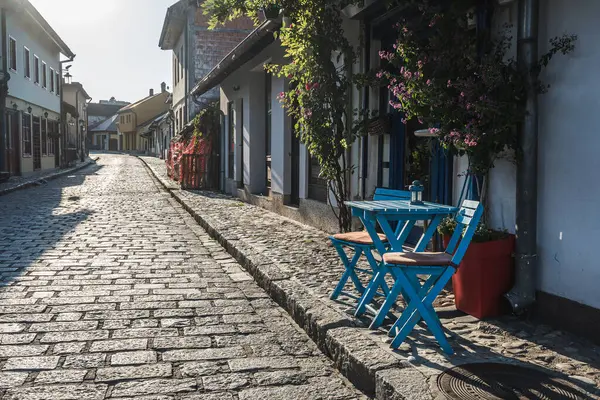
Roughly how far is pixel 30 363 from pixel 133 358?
0.59 meters

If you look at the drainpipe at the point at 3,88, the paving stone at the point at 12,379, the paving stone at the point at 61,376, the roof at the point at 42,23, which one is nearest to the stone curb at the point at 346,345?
the paving stone at the point at 61,376

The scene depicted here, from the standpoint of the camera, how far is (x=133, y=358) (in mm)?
3668

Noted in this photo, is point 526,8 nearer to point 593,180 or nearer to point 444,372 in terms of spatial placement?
point 593,180

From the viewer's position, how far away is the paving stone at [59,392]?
3068 millimetres

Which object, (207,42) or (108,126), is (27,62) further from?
(108,126)

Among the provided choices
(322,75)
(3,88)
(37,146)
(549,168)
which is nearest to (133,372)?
(549,168)

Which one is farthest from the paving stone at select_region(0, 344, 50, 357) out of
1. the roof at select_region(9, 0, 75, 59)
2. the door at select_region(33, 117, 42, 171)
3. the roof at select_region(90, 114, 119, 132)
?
the roof at select_region(90, 114, 119, 132)

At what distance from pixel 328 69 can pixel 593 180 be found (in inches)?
167

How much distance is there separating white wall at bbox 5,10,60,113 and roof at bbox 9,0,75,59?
1.74 ft

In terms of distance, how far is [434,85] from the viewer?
4.51m

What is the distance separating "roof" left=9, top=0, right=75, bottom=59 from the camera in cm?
2119

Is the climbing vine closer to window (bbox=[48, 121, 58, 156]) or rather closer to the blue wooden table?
the blue wooden table

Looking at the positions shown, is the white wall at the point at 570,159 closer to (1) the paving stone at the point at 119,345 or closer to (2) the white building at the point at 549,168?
(2) the white building at the point at 549,168

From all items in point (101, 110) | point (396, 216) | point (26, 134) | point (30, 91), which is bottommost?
point (396, 216)
